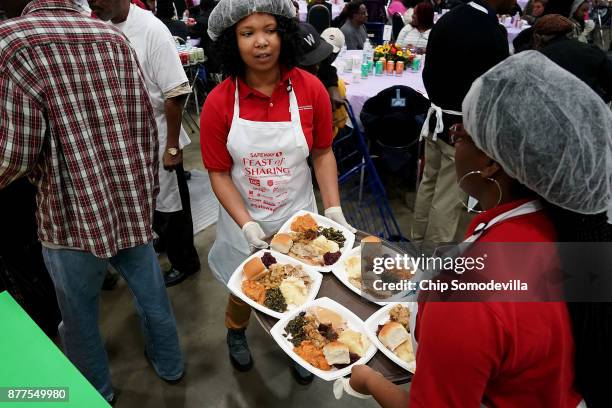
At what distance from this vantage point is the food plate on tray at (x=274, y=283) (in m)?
1.55

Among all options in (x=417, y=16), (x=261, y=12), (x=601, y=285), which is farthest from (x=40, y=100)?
(x=417, y=16)

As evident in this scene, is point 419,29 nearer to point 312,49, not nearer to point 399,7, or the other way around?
point 399,7

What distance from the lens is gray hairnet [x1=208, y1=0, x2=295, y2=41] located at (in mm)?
1685

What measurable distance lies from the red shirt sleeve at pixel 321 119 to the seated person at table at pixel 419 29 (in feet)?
12.3

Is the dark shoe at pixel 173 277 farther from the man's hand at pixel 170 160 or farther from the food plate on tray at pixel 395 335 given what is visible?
the food plate on tray at pixel 395 335

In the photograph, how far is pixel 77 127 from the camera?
1.54m

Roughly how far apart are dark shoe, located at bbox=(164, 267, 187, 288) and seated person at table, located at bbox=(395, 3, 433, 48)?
3.74 meters

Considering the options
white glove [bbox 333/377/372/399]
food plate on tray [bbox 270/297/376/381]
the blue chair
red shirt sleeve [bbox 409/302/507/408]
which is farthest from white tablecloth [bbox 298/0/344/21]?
red shirt sleeve [bbox 409/302/507/408]

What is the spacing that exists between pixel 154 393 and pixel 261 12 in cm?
197

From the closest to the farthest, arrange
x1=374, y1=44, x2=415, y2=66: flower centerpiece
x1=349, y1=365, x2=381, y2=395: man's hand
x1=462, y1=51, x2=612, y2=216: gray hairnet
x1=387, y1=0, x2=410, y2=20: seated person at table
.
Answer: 1. x1=462, y1=51, x2=612, y2=216: gray hairnet
2. x1=349, y1=365, x2=381, y2=395: man's hand
3. x1=374, y1=44, x2=415, y2=66: flower centerpiece
4. x1=387, y1=0, x2=410, y2=20: seated person at table

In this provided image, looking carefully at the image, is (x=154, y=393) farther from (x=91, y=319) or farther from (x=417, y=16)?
(x=417, y=16)

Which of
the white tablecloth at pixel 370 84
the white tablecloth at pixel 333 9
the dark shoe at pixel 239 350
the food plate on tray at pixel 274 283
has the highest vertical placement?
the food plate on tray at pixel 274 283

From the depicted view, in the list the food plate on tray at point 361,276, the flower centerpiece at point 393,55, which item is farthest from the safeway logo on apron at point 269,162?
the flower centerpiece at point 393,55

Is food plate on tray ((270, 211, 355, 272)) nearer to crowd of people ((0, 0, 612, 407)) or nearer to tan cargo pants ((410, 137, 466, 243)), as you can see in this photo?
crowd of people ((0, 0, 612, 407))
